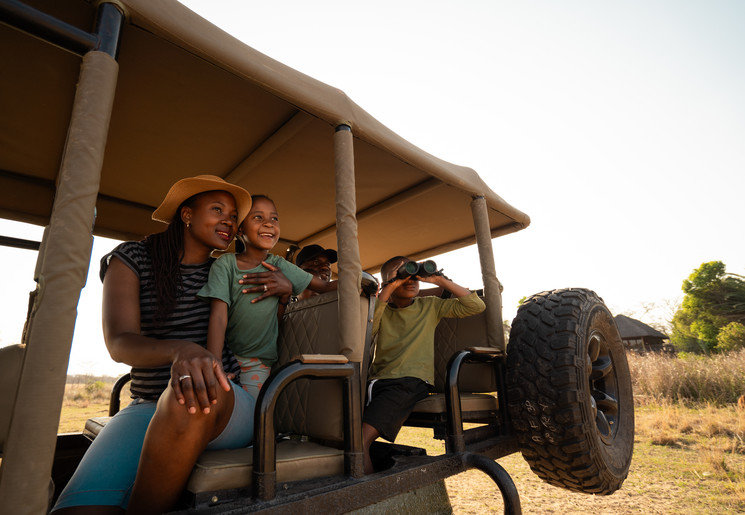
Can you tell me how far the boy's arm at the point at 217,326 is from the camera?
154 centimetres

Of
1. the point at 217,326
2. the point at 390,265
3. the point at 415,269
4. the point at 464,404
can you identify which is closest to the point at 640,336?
the point at 390,265

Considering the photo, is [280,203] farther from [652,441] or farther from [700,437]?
[700,437]

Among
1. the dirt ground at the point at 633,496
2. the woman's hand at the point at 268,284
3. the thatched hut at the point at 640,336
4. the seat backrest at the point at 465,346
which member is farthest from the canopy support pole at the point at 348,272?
the thatched hut at the point at 640,336

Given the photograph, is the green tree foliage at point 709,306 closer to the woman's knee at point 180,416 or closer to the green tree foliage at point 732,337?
the green tree foliage at point 732,337

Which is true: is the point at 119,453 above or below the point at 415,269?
below

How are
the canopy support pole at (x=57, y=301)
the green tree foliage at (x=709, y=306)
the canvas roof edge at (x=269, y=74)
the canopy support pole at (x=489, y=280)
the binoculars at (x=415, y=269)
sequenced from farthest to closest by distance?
the green tree foliage at (x=709, y=306)
the canopy support pole at (x=489, y=280)
the binoculars at (x=415, y=269)
the canvas roof edge at (x=269, y=74)
the canopy support pole at (x=57, y=301)

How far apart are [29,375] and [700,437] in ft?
29.2

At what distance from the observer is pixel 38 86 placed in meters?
1.90

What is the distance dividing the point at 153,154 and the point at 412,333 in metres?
1.93

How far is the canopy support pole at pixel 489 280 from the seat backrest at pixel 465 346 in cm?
7

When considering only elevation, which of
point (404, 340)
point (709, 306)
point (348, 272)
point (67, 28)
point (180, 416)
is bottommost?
point (180, 416)

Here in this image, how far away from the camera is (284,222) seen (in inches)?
138

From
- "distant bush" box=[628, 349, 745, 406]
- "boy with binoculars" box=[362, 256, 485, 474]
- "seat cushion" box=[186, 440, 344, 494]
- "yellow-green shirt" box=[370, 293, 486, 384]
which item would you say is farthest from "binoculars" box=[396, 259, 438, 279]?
"distant bush" box=[628, 349, 745, 406]

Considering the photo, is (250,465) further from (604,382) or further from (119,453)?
(604,382)
